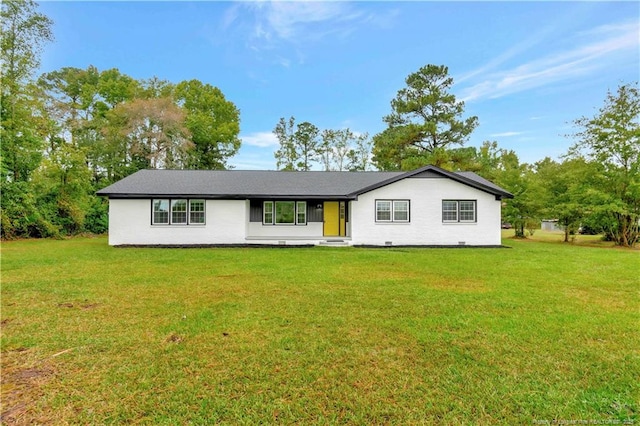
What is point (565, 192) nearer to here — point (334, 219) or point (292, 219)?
point (334, 219)

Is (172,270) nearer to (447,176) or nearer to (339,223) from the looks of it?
Answer: (339,223)

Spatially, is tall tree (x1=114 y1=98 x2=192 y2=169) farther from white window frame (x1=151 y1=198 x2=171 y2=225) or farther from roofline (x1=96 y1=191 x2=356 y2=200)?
white window frame (x1=151 y1=198 x2=171 y2=225)

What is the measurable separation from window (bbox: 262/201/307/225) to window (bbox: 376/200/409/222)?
3.91m

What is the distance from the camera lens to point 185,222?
14.7 metres

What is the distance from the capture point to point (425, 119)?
27453mm

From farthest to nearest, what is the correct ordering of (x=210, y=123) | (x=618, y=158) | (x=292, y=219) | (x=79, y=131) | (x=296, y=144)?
(x=296, y=144) < (x=210, y=123) < (x=79, y=131) < (x=618, y=158) < (x=292, y=219)

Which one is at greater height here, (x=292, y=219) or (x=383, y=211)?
(x=383, y=211)

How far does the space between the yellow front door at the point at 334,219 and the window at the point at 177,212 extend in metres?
6.25

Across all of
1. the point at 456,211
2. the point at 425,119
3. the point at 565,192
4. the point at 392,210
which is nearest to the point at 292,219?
the point at 392,210

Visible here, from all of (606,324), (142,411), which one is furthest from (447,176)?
(142,411)

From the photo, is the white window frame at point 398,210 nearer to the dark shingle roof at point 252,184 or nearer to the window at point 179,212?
the dark shingle roof at point 252,184

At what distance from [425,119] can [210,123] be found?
2140 centimetres

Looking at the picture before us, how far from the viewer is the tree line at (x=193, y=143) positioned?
650 inches

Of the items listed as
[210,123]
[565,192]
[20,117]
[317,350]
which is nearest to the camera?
[317,350]
